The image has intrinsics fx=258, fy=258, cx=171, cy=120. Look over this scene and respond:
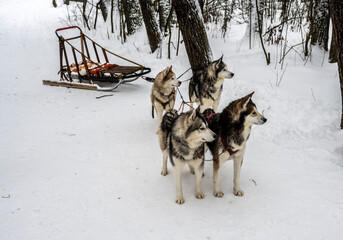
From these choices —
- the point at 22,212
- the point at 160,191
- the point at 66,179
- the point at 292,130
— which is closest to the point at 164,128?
the point at 160,191

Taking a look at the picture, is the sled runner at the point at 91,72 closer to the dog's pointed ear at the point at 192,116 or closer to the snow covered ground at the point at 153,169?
the snow covered ground at the point at 153,169

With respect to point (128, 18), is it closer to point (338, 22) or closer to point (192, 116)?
point (338, 22)

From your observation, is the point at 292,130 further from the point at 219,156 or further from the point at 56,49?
the point at 56,49

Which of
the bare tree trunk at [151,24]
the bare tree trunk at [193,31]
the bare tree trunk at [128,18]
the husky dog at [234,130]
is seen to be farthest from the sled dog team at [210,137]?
the bare tree trunk at [128,18]

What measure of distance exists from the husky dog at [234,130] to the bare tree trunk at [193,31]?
3.63 m

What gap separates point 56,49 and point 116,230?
394 inches

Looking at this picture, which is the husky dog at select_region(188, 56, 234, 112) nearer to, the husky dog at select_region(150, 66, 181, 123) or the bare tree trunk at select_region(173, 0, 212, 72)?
the husky dog at select_region(150, 66, 181, 123)

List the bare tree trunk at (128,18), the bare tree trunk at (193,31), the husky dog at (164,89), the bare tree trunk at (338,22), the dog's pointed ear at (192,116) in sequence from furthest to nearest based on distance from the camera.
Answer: the bare tree trunk at (128,18), the bare tree trunk at (193,31), the husky dog at (164,89), the bare tree trunk at (338,22), the dog's pointed ear at (192,116)

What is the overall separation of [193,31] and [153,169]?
3.81 metres

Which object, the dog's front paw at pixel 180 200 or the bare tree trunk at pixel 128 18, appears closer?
the dog's front paw at pixel 180 200

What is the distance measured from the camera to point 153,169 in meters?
3.75

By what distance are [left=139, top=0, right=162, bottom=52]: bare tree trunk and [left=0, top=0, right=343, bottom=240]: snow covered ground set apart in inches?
118

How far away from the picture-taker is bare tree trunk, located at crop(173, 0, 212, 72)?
19.6 ft

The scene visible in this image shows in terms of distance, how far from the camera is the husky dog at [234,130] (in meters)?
2.75
